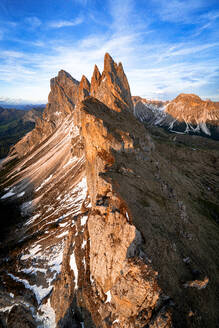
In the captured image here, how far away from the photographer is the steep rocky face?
63.8 meters

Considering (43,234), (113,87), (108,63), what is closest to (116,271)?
(43,234)

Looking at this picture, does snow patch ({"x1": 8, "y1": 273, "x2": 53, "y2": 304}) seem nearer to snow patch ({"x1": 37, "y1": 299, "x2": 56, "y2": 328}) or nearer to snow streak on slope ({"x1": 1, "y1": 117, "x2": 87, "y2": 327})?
snow streak on slope ({"x1": 1, "y1": 117, "x2": 87, "y2": 327})

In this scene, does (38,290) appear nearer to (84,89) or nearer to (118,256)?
(118,256)

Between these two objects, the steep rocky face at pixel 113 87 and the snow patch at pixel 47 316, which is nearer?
the snow patch at pixel 47 316

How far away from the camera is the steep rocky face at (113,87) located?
6380 cm

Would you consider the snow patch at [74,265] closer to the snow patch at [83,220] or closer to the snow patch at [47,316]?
the snow patch at [83,220]

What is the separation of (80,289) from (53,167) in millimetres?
84657

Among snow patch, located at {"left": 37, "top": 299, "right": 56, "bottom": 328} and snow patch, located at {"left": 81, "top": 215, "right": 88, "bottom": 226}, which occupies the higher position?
snow patch, located at {"left": 81, "top": 215, "right": 88, "bottom": 226}

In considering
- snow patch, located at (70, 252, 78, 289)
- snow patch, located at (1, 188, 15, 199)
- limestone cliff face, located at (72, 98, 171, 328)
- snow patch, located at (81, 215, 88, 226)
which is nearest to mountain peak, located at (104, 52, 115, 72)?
limestone cliff face, located at (72, 98, 171, 328)

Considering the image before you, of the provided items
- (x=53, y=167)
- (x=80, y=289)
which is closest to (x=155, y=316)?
(x=80, y=289)

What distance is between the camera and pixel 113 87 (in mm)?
70688

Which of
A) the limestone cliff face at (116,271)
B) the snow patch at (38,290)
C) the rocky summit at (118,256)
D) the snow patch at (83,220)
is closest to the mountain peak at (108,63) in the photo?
the rocky summit at (118,256)

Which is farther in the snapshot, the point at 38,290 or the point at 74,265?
the point at 38,290

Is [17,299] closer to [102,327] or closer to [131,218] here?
[102,327]
